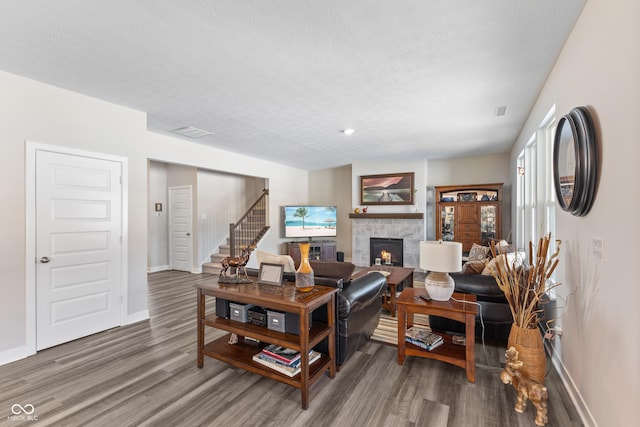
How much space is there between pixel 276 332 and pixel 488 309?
2.06m

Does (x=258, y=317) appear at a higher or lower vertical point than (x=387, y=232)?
lower

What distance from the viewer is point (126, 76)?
2871 millimetres

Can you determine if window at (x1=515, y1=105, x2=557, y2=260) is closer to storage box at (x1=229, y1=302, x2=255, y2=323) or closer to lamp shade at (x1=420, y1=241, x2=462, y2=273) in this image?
lamp shade at (x1=420, y1=241, x2=462, y2=273)

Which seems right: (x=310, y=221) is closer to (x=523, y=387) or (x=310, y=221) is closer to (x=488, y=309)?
(x=488, y=309)

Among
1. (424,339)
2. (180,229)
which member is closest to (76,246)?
(424,339)

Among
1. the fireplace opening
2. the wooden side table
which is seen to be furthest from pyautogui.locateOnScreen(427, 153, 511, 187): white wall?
the wooden side table

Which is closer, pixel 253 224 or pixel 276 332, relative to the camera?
pixel 276 332

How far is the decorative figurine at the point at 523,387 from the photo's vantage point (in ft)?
6.20

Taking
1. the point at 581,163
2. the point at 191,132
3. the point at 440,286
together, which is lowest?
the point at 440,286

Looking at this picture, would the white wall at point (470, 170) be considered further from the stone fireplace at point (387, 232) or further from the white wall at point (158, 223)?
the white wall at point (158, 223)

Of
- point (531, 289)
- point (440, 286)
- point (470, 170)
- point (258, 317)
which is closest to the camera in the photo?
point (531, 289)

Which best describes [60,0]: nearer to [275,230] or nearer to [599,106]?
[599,106]

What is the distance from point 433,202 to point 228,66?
19.5 feet

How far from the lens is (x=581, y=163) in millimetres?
1878
